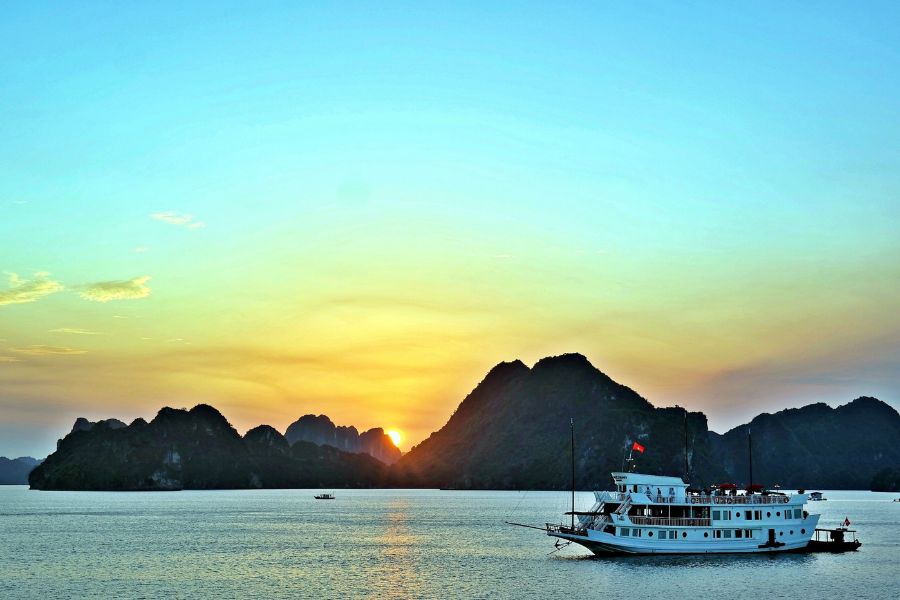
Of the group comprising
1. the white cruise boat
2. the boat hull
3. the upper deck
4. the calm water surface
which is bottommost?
the calm water surface

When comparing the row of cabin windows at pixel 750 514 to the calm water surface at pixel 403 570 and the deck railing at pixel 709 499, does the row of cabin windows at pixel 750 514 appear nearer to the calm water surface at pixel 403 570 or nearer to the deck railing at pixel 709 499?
the deck railing at pixel 709 499

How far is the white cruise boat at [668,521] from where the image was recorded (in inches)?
4038

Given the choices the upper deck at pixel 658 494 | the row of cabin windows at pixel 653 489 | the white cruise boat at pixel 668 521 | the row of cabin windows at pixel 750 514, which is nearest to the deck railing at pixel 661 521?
the white cruise boat at pixel 668 521

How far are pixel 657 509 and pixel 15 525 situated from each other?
145 m

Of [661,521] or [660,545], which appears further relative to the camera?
[661,521]

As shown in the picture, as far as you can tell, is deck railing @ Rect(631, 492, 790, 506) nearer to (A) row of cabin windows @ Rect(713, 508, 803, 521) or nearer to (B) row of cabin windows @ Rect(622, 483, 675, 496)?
(B) row of cabin windows @ Rect(622, 483, 675, 496)

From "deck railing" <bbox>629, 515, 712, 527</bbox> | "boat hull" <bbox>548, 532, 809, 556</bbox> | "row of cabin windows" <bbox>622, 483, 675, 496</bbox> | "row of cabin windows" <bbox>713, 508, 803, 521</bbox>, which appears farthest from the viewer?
"row of cabin windows" <bbox>713, 508, 803, 521</bbox>

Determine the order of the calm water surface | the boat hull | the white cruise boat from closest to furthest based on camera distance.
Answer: the calm water surface < the boat hull < the white cruise boat

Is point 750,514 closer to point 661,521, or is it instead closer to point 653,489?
point 661,521

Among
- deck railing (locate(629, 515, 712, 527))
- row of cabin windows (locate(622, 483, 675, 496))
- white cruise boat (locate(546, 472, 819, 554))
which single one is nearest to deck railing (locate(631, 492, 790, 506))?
white cruise boat (locate(546, 472, 819, 554))

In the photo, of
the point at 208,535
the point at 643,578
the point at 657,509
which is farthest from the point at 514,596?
the point at 208,535

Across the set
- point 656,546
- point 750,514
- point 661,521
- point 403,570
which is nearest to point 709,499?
point 750,514

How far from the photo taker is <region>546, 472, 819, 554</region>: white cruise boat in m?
103

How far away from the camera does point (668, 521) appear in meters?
103
